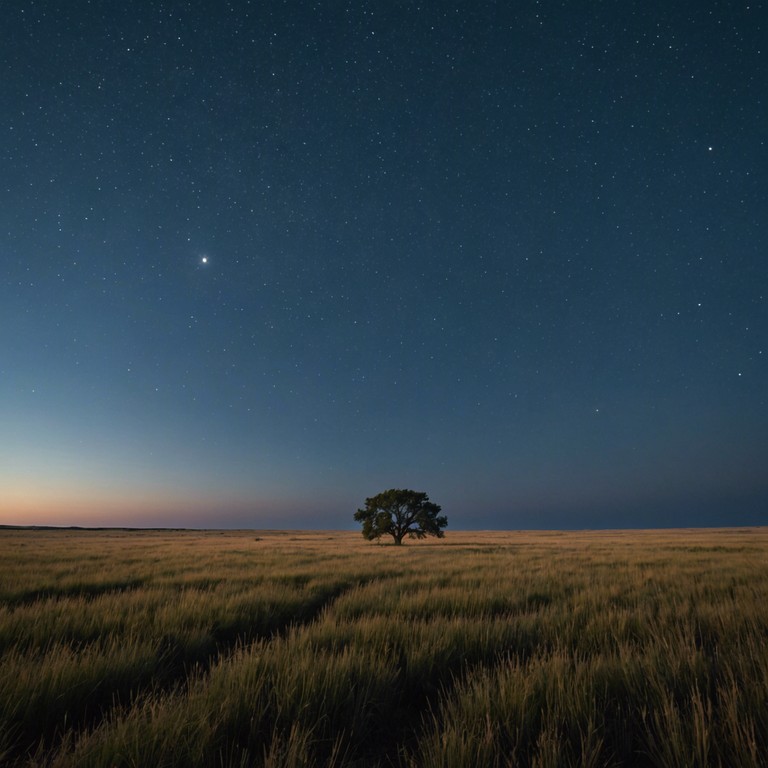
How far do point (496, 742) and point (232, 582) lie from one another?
8447 mm

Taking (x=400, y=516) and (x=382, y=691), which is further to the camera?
(x=400, y=516)

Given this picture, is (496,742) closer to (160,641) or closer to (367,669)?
(367,669)

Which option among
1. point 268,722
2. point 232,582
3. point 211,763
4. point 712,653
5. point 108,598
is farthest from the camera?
point 232,582

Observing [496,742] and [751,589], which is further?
[751,589]

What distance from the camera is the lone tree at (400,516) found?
40328 mm

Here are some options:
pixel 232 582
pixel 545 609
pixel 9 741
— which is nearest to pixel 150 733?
pixel 9 741

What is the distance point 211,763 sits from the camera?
205 cm

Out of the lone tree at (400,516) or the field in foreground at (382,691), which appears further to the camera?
the lone tree at (400,516)

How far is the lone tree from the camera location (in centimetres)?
4033

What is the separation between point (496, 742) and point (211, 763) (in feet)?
4.65

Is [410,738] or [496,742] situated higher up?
[496,742]

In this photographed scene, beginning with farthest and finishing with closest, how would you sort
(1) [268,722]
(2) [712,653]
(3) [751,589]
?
(3) [751,589], (2) [712,653], (1) [268,722]

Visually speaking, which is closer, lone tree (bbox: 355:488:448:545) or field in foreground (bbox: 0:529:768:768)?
field in foreground (bbox: 0:529:768:768)

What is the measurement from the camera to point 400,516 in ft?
134
